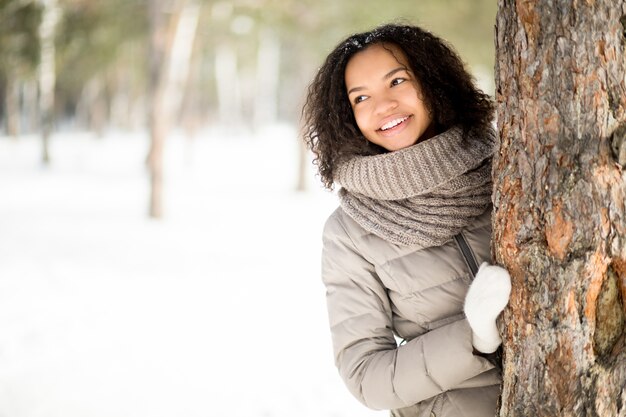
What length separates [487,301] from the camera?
4.31ft

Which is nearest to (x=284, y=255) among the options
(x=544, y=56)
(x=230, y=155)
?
(x=544, y=56)

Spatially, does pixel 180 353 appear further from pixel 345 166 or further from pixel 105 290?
pixel 345 166

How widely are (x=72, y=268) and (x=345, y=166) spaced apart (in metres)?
5.64

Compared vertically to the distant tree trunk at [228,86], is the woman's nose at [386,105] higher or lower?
lower

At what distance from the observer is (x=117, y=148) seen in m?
23.2

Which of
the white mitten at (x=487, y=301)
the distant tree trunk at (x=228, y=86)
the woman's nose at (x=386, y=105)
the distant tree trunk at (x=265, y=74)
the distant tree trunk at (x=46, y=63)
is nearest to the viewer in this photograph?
the white mitten at (x=487, y=301)

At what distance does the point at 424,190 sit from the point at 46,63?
53.7 feet

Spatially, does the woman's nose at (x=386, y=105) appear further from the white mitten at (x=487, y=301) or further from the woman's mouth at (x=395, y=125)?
the white mitten at (x=487, y=301)

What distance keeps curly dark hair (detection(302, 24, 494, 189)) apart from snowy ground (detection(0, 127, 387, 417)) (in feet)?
7.37

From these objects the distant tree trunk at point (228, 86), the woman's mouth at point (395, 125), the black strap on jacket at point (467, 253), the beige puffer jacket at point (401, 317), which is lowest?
the beige puffer jacket at point (401, 317)

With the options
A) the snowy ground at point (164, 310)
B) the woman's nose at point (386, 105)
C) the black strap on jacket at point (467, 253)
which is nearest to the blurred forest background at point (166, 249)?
the snowy ground at point (164, 310)

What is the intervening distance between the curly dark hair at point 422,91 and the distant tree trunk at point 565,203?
479mm

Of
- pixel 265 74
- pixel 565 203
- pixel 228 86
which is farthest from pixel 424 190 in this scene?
pixel 228 86

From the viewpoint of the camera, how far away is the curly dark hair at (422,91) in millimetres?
1812
